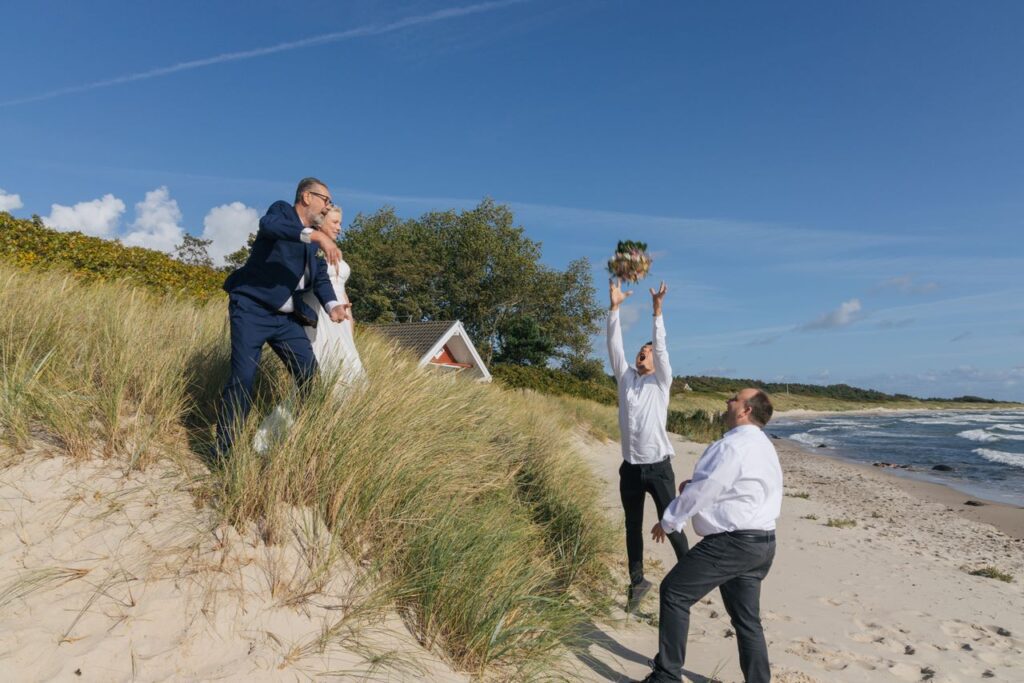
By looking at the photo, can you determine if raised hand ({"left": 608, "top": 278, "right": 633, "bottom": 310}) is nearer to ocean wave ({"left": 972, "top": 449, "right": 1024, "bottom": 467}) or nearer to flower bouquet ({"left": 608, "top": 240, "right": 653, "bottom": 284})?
flower bouquet ({"left": 608, "top": 240, "right": 653, "bottom": 284})

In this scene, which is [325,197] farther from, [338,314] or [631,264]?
[631,264]

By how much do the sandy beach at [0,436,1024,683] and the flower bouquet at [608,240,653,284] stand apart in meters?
2.73

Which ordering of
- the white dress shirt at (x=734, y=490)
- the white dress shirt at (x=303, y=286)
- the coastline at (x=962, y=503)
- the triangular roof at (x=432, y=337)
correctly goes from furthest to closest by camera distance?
the triangular roof at (x=432, y=337), the coastline at (x=962, y=503), the white dress shirt at (x=303, y=286), the white dress shirt at (x=734, y=490)

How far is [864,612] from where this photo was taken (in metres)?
5.56

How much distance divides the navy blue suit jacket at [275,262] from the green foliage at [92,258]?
5060 mm

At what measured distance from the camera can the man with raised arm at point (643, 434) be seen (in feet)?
15.3

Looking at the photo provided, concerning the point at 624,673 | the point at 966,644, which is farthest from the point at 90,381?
the point at 966,644

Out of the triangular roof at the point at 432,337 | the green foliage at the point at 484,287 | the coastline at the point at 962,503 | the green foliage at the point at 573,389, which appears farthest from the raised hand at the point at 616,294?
the green foliage at the point at 484,287

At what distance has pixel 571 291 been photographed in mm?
42312

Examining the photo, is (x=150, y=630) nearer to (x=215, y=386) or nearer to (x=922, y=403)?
(x=215, y=386)

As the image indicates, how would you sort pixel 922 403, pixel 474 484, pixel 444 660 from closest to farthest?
pixel 444 660
pixel 474 484
pixel 922 403

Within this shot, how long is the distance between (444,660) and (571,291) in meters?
39.7

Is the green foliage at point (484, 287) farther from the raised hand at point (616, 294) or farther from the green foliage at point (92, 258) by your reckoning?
the raised hand at point (616, 294)

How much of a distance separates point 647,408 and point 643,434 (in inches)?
8.1
